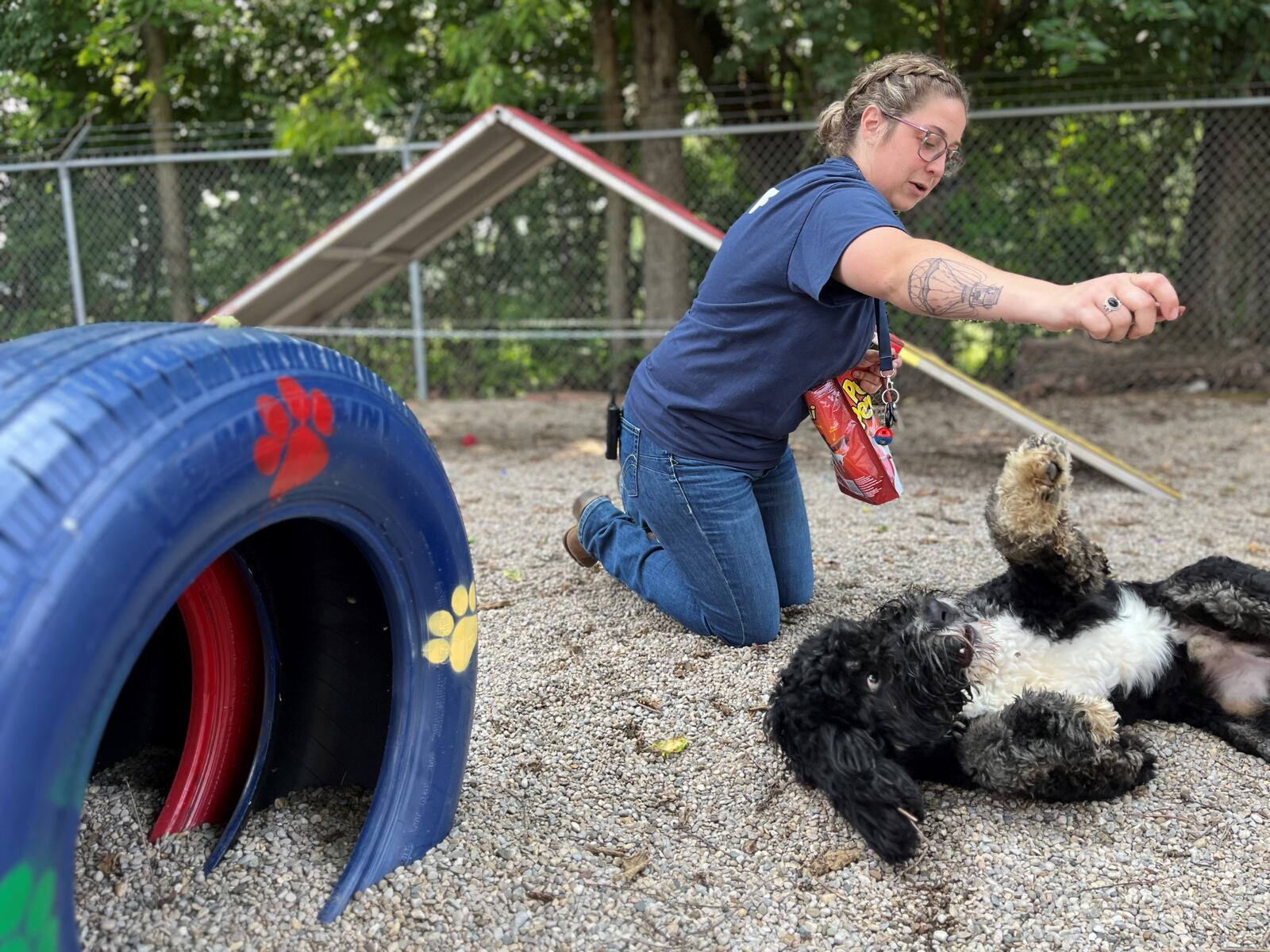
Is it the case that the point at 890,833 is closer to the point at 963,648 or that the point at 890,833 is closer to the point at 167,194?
the point at 963,648

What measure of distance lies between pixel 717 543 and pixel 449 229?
5.21m

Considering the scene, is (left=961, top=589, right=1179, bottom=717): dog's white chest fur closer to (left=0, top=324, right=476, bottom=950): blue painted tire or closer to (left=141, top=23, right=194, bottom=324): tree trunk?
(left=0, top=324, right=476, bottom=950): blue painted tire

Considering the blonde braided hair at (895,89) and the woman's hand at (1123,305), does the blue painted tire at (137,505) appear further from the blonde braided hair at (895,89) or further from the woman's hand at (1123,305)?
the blonde braided hair at (895,89)

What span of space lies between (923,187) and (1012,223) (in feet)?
23.2

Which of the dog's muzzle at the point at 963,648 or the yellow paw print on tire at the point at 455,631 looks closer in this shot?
the yellow paw print on tire at the point at 455,631

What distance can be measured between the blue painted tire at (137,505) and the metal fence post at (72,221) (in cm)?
922

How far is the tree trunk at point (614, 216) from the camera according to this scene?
30.7 ft

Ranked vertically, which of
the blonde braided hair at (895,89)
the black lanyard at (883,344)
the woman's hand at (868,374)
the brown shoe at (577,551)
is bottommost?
the brown shoe at (577,551)

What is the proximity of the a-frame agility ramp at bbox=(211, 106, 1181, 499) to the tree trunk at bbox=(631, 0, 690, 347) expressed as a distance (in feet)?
7.11

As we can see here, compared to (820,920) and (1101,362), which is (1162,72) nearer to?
(1101,362)

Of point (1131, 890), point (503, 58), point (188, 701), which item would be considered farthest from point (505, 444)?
point (1131, 890)

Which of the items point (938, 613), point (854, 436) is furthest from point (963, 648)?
point (854, 436)

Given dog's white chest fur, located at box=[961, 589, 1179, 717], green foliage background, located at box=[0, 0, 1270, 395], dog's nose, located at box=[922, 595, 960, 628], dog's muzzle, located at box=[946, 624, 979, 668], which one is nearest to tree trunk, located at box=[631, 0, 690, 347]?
green foliage background, located at box=[0, 0, 1270, 395]

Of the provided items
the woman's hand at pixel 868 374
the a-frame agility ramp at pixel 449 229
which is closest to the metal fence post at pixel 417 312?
the a-frame agility ramp at pixel 449 229
